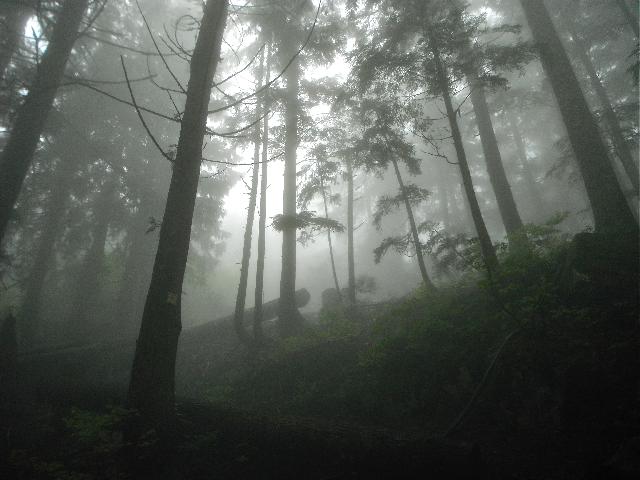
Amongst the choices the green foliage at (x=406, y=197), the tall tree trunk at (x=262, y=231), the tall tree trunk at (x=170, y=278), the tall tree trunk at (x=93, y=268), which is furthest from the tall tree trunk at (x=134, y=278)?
the tall tree trunk at (x=170, y=278)

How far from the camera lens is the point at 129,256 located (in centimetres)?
1778

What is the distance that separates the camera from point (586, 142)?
8.99 metres

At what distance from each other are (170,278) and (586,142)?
10.4 metres

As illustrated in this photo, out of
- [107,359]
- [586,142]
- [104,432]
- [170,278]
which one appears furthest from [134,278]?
[586,142]

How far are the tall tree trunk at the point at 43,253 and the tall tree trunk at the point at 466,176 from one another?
57.0ft

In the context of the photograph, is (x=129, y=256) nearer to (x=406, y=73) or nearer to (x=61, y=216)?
(x=61, y=216)

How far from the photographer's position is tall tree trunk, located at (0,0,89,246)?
8023 millimetres

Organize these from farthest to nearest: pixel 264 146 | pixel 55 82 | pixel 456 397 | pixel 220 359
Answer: pixel 264 146
pixel 220 359
pixel 55 82
pixel 456 397

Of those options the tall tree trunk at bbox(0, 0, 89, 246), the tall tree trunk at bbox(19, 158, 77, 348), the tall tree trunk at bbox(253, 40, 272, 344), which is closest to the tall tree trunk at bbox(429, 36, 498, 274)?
the tall tree trunk at bbox(253, 40, 272, 344)

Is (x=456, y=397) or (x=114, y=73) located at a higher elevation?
(x=114, y=73)

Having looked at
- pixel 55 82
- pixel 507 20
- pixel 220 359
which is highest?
pixel 507 20

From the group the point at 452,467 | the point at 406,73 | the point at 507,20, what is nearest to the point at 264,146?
the point at 406,73

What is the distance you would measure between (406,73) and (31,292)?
59.0 ft

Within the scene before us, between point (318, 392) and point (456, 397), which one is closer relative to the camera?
point (456, 397)
